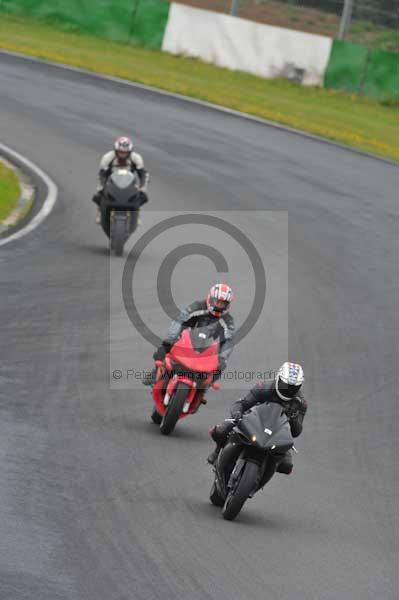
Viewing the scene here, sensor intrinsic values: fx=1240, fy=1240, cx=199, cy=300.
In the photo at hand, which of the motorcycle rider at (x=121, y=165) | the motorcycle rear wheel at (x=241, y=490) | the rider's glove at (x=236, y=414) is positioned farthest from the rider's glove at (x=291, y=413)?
the motorcycle rider at (x=121, y=165)

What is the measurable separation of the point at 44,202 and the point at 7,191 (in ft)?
2.49

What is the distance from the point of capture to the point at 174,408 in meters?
12.3

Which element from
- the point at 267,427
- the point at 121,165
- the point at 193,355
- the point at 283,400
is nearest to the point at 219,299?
the point at 193,355

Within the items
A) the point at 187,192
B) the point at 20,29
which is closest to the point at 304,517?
the point at 187,192

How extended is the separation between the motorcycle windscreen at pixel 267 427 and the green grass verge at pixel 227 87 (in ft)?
77.4

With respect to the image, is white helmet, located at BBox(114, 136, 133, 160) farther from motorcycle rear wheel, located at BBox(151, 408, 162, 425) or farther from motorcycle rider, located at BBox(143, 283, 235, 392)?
motorcycle rear wheel, located at BBox(151, 408, 162, 425)

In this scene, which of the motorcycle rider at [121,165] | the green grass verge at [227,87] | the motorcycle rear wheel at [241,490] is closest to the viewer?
the motorcycle rear wheel at [241,490]

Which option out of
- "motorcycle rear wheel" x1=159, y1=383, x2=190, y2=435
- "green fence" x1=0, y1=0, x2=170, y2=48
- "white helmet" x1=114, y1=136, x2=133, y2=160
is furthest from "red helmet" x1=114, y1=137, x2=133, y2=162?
"green fence" x1=0, y1=0, x2=170, y2=48

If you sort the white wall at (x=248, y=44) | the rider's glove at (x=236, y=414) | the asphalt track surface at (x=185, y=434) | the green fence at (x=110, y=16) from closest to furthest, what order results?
the asphalt track surface at (x=185, y=434)
the rider's glove at (x=236, y=414)
the white wall at (x=248, y=44)
the green fence at (x=110, y=16)

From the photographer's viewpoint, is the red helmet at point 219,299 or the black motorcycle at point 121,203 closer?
the red helmet at point 219,299

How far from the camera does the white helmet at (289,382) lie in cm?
1033

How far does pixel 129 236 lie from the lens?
68.9 feet

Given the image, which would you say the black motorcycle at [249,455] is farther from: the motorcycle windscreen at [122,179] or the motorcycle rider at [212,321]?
the motorcycle windscreen at [122,179]

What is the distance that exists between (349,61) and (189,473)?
3032 centimetres
